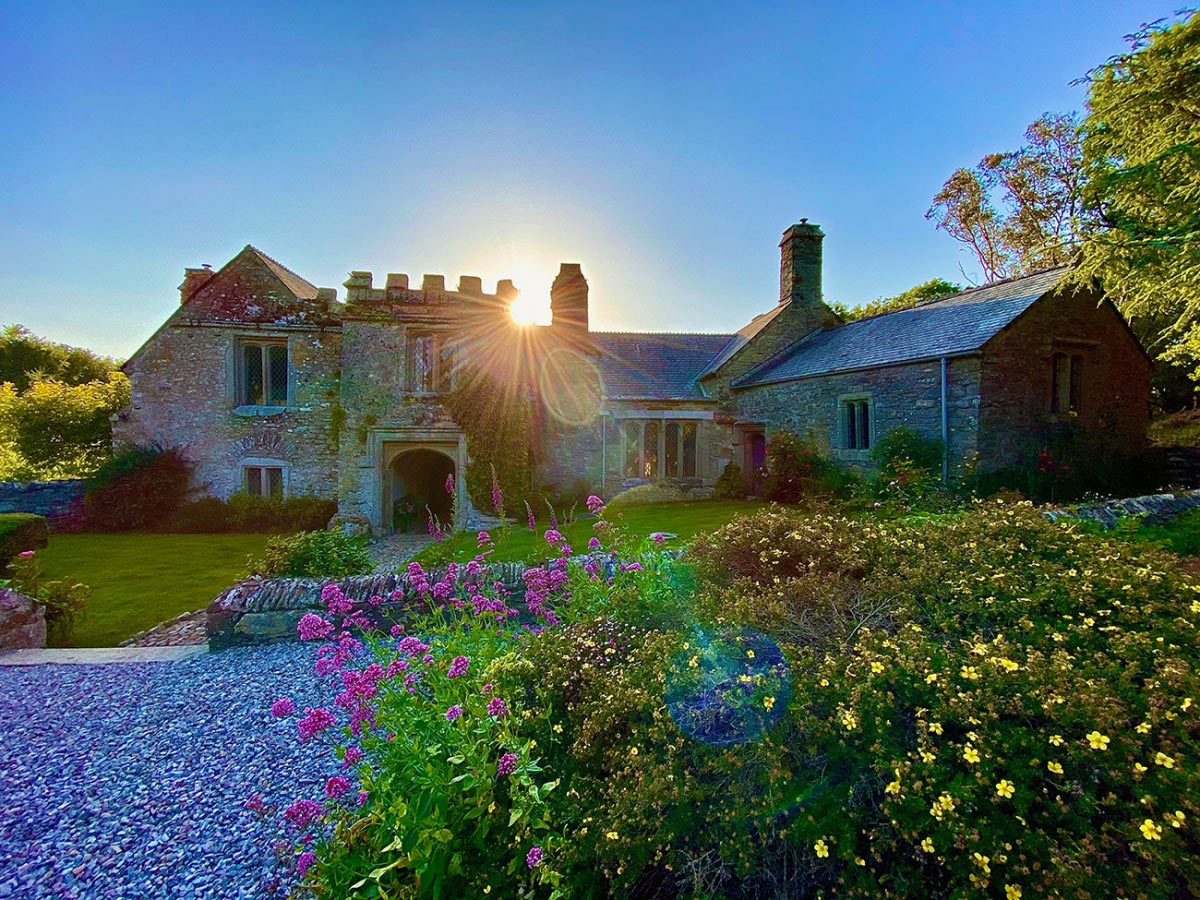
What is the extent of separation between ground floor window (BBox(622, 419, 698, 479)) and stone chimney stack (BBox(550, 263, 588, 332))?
12.0 ft

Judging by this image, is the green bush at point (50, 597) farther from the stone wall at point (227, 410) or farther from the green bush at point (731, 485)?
the green bush at point (731, 485)

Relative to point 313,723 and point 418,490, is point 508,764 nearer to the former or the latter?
point 313,723

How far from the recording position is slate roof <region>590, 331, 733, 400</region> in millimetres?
17266

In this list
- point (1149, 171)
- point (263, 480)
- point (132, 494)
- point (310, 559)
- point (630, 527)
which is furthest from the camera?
point (263, 480)

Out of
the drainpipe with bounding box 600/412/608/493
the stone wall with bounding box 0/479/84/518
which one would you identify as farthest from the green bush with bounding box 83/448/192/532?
the drainpipe with bounding box 600/412/608/493

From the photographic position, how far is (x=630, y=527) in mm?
11016

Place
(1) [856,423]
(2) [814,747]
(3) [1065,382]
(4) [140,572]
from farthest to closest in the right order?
(1) [856,423] → (3) [1065,382] → (4) [140,572] → (2) [814,747]

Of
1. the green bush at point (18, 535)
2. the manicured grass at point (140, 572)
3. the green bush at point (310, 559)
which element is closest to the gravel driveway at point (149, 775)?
the green bush at point (310, 559)

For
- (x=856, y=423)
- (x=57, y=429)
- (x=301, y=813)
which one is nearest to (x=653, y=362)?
(x=856, y=423)

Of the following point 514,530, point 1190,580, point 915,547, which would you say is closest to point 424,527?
point 514,530

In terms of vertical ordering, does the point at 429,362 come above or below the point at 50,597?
above

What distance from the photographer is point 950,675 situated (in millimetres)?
2012

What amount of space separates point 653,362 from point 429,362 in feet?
28.2

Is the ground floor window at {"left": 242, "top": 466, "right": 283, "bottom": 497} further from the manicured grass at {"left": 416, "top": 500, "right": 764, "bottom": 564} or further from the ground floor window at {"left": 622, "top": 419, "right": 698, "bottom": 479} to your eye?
the ground floor window at {"left": 622, "top": 419, "right": 698, "bottom": 479}
